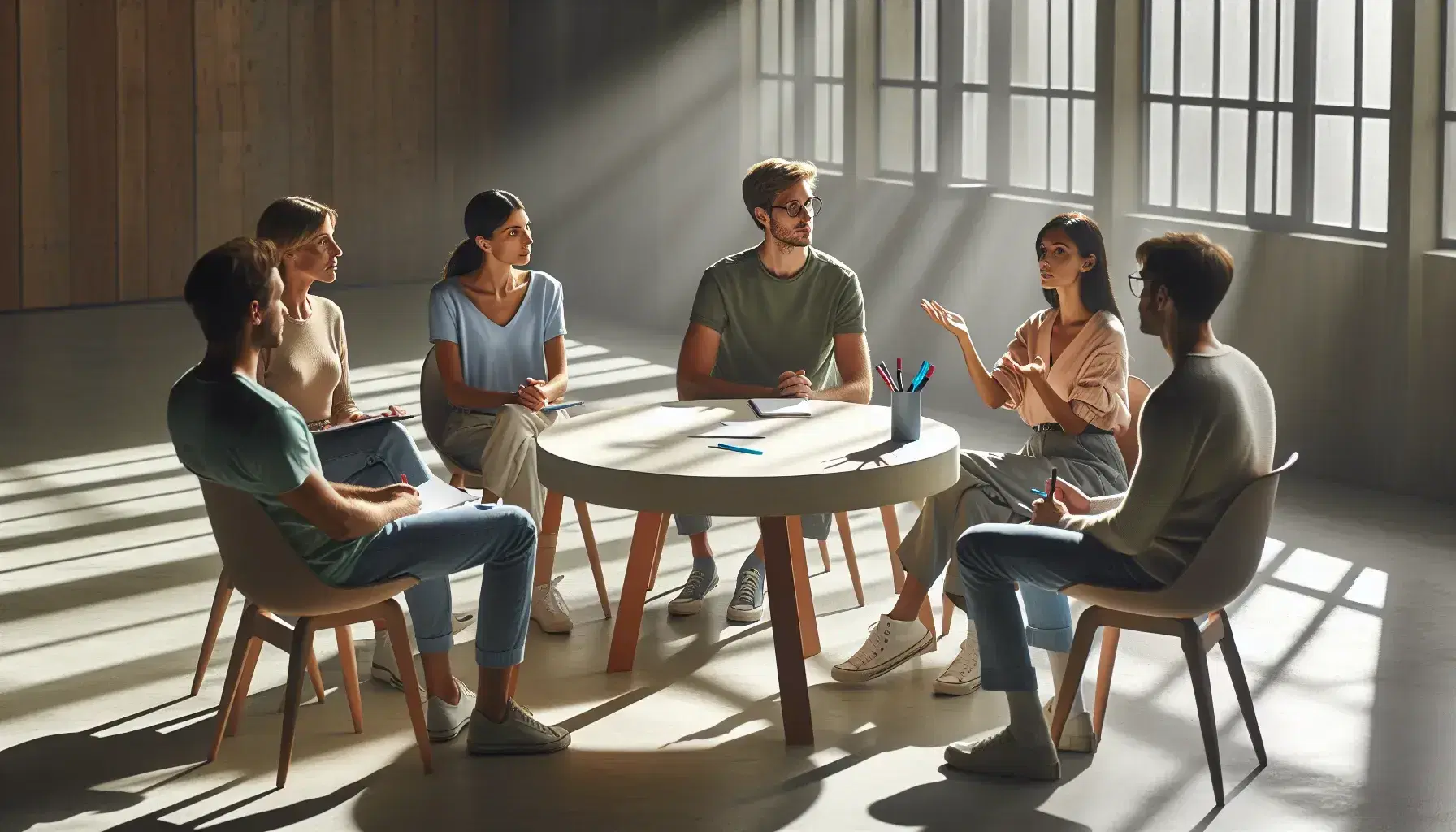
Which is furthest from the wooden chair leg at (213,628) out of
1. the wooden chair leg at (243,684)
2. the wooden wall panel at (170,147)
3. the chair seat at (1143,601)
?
the wooden wall panel at (170,147)

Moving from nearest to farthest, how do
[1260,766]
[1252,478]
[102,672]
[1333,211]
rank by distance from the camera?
[1252,478] < [1260,766] < [102,672] < [1333,211]

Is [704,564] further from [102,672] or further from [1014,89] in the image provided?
[1014,89]

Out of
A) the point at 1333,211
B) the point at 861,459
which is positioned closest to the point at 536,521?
the point at 861,459

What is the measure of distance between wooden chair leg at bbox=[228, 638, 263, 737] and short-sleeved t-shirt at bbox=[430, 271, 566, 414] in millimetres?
1186

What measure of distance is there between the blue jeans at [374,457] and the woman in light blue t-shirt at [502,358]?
0.47 metres

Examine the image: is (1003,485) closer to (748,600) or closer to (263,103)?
(748,600)

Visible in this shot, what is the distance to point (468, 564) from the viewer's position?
12.8 feet

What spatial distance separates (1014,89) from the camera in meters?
8.62

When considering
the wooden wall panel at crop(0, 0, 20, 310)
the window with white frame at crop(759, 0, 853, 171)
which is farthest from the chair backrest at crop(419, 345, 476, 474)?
the wooden wall panel at crop(0, 0, 20, 310)

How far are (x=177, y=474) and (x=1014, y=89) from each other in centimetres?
428

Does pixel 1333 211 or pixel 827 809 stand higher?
pixel 1333 211

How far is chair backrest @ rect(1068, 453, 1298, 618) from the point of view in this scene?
3.55 meters

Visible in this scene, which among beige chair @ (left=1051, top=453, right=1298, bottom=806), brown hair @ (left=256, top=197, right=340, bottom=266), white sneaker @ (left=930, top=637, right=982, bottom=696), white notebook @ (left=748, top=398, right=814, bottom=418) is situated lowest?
white sneaker @ (left=930, top=637, right=982, bottom=696)

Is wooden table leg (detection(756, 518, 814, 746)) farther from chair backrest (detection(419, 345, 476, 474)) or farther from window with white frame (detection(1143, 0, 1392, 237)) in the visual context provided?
window with white frame (detection(1143, 0, 1392, 237))
